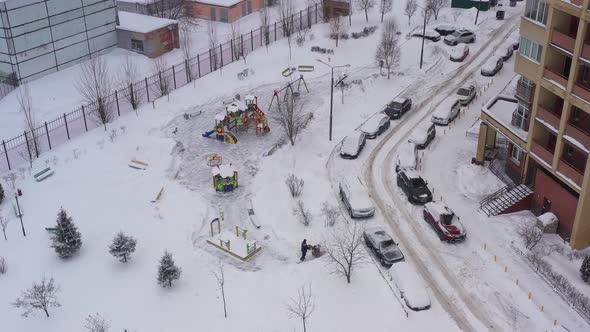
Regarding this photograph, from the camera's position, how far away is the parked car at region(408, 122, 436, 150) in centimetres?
5209

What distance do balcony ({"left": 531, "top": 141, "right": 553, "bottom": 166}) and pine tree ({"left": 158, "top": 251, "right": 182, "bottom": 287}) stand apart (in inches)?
948

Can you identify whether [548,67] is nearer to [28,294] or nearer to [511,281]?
[511,281]

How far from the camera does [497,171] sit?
4788cm

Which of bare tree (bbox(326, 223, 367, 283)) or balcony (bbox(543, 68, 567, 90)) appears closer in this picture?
bare tree (bbox(326, 223, 367, 283))

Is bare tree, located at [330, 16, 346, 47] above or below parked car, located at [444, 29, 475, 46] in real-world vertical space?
above

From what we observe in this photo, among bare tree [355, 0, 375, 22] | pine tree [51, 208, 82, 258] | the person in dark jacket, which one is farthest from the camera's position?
bare tree [355, 0, 375, 22]

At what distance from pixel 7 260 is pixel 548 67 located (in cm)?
3532

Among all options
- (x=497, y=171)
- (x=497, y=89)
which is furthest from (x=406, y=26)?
(x=497, y=171)

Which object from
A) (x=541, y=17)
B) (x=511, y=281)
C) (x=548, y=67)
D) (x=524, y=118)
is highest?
(x=541, y=17)

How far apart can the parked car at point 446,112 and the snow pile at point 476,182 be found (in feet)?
25.2

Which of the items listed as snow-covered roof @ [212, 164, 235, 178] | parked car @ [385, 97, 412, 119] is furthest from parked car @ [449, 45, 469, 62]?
snow-covered roof @ [212, 164, 235, 178]

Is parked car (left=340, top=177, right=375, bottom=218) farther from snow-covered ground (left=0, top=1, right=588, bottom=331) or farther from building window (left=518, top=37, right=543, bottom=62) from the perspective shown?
building window (left=518, top=37, right=543, bottom=62)

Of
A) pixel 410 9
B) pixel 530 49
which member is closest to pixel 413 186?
pixel 530 49

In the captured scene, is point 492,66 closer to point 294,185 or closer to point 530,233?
point 530,233
